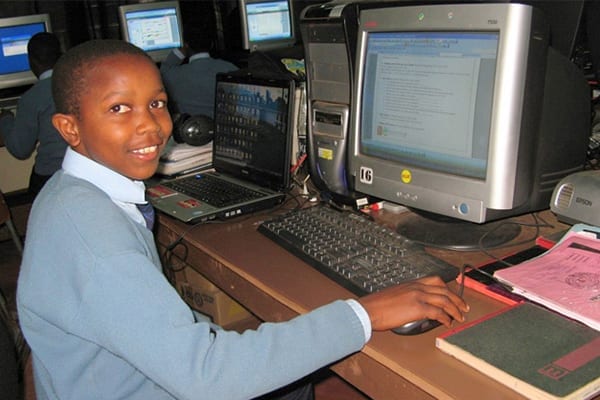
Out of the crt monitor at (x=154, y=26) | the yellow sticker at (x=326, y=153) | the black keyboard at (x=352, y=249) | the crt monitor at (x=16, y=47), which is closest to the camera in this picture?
the black keyboard at (x=352, y=249)

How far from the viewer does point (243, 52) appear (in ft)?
15.1

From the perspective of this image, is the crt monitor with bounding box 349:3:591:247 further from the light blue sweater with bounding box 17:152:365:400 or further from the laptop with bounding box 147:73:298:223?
the light blue sweater with bounding box 17:152:365:400

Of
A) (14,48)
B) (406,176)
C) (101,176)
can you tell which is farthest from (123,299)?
(14,48)

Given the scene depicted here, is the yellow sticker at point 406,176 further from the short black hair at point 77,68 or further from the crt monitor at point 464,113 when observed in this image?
the short black hair at point 77,68

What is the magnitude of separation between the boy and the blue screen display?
318 cm

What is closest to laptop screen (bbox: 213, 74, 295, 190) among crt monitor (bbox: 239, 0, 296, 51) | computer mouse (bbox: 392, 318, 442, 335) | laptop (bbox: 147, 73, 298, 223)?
laptop (bbox: 147, 73, 298, 223)

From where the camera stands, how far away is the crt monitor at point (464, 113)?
3.39 feet

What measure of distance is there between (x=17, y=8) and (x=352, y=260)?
416 cm

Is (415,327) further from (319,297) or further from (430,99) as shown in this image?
(430,99)

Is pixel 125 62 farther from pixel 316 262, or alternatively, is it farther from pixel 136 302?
pixel 316 262

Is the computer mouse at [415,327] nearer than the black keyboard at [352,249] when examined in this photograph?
Yes

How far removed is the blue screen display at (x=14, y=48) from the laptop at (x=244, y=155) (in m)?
2.55

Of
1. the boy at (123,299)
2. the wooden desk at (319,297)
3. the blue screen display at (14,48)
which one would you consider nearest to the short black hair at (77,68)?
the boy at (123,299)

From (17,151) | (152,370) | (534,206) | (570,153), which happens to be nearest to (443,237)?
(534,206)
